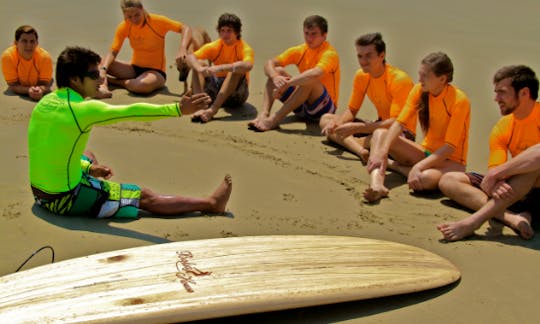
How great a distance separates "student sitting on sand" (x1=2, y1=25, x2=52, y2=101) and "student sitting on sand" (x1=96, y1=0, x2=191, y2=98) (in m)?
0.68

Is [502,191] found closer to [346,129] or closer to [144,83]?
[346,129]

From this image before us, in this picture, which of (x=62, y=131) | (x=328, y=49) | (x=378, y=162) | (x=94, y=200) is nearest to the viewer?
(x=62, y=131)

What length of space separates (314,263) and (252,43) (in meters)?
7.53

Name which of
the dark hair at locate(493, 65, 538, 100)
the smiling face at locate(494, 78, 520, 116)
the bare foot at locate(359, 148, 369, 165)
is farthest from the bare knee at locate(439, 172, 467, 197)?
the bare foot at locate(359, 148, 369, 165)

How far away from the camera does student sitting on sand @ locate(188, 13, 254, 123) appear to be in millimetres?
7469

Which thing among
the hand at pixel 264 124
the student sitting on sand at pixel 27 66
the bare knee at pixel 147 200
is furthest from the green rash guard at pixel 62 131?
the student sitting on sand at pixel 27 66

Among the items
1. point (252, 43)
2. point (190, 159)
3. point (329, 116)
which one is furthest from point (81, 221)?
point (252, 43)

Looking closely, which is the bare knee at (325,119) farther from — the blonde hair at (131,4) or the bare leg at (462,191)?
the blonde hair at (131,4)

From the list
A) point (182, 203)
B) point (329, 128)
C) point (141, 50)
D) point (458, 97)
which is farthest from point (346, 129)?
point (141, 50)

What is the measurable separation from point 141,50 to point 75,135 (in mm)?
4169

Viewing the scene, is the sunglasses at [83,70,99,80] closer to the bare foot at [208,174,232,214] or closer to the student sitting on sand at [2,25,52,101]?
the bare foot at [208,174,232,214]

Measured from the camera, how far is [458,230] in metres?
4.79

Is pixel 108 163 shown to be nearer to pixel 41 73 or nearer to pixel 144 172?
pixel 144 172

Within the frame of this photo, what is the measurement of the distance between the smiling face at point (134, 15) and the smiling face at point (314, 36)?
6.85 ft
